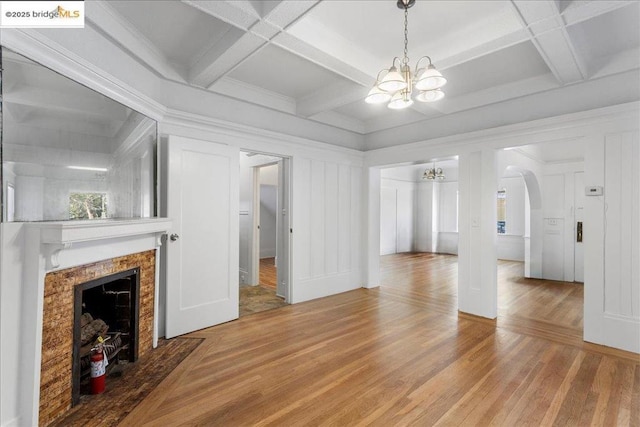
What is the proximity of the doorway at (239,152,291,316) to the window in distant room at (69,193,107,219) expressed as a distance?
2161mm

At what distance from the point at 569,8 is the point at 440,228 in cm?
877

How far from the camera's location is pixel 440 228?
10383mm

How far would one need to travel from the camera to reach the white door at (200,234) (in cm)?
331

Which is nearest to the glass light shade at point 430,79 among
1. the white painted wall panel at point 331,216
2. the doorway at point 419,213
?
the white painted wall panel at point 331,216

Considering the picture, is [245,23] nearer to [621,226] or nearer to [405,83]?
[405,83]

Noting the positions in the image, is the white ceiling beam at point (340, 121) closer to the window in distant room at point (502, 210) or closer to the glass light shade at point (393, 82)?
the glass light shade at point (393, 82)

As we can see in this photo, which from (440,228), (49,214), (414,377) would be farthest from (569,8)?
(440,228)

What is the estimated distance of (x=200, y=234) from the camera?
3537mm

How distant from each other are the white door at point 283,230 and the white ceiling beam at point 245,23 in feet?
6.07

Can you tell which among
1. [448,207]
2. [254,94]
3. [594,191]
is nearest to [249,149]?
[254,94]

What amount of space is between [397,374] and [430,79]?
2351 millimetres

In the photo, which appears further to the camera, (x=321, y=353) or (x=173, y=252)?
(x=173, y=252)

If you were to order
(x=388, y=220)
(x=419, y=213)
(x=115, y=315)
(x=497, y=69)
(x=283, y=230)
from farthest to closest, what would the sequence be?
1. (x=419, y=213)
2. (x=388, y=220)
3. (x=283, y=230)
4. (x=497, y=69)
5. (x=115, y=315)

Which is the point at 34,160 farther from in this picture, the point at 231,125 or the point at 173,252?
the point at 231,125
